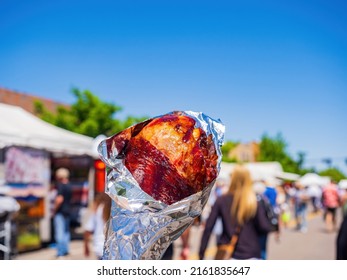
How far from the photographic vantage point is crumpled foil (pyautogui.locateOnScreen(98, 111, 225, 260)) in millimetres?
1014

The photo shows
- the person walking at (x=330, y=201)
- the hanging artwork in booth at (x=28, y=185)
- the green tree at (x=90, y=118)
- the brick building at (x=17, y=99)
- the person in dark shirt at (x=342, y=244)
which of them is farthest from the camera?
the brick building at (x=17, y=99)

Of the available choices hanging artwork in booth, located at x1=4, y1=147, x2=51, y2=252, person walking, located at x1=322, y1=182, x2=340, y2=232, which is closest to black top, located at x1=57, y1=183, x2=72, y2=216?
hanging artwork in booth, located at x1=4, y1=147, x2=51, y2=252

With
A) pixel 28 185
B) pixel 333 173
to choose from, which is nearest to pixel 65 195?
pixel 28 185

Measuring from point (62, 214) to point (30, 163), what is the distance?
3.49ft

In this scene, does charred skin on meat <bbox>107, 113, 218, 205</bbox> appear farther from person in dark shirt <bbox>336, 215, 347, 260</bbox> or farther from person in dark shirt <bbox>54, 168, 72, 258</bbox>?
person in dark shirt <bbox>54, 168, 72, 258</bbox>

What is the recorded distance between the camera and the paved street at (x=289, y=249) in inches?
281

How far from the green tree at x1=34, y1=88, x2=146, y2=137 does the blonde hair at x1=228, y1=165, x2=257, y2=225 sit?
14.6m

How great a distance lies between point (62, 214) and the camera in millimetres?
7449

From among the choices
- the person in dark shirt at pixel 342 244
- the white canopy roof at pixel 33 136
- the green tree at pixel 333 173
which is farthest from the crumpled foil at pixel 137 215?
the green tree at pixel 333 173

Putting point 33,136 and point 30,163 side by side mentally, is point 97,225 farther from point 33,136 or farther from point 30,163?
point 30,163

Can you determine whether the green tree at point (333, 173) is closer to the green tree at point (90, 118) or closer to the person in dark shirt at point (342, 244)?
the green tree at point (90, 118)
